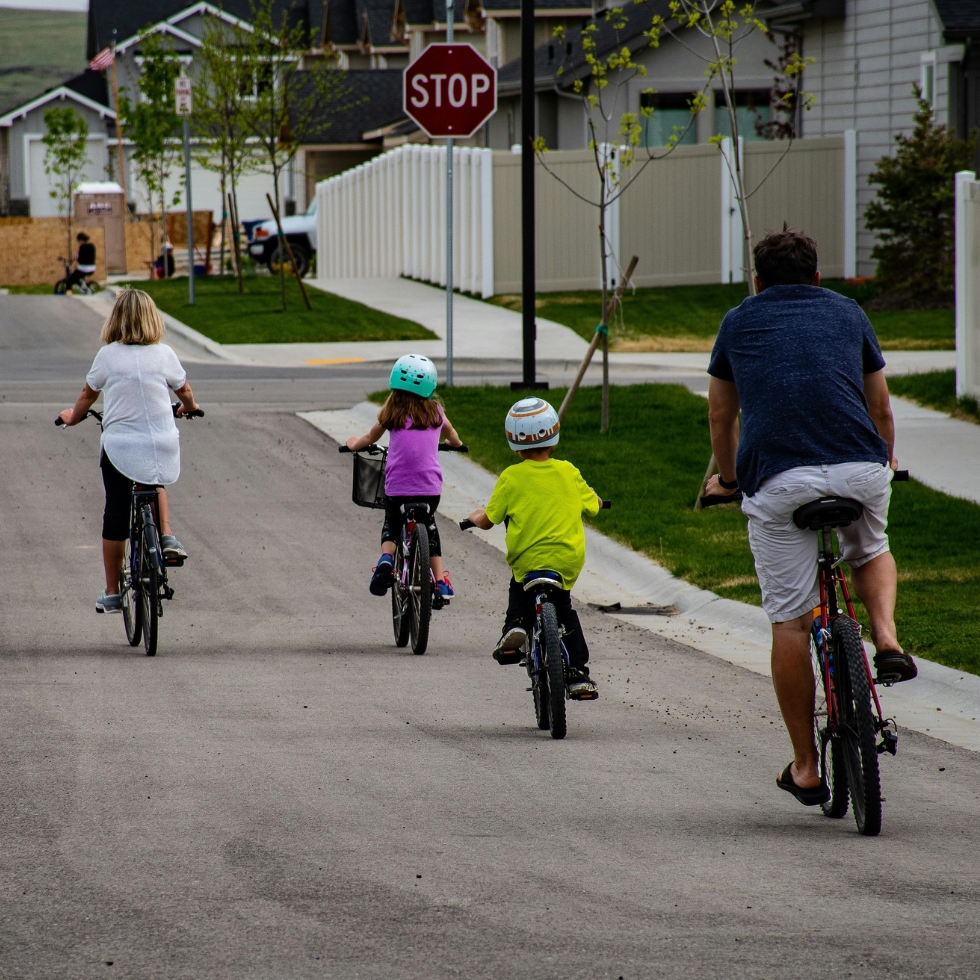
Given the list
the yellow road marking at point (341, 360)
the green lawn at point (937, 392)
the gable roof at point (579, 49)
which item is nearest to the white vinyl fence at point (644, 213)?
the gable roof at point (579, 49)

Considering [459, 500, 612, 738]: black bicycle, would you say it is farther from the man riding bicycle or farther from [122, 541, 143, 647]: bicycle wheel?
[122, 541, 143, 647]: bicycle wheel

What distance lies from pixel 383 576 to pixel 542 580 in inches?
83.8

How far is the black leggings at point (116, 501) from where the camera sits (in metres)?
9.33

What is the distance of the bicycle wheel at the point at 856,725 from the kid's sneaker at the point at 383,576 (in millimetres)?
4115

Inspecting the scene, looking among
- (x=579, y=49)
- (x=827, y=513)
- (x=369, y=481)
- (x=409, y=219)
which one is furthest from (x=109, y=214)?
(x=827, y=513)

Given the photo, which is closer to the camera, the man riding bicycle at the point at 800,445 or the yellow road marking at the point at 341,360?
the man riding bicycle at the point at 800,445

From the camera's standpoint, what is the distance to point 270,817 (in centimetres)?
557

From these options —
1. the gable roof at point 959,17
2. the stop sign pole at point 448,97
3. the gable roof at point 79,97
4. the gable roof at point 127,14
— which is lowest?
the stop sign pole at point 448,97

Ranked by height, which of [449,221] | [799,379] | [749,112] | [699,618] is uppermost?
[749,112]

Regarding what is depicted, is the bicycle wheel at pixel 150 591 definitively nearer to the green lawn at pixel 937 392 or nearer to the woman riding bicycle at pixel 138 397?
the woman riding bicycle at pixel 138 397

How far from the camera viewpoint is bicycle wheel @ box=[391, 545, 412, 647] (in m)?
9.25

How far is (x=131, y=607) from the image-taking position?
9.22 meters

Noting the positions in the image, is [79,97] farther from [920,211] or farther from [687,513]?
[687,513]

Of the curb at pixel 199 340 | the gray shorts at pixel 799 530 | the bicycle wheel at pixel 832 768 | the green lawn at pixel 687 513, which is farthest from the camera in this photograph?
the curb at pixel 199 340
